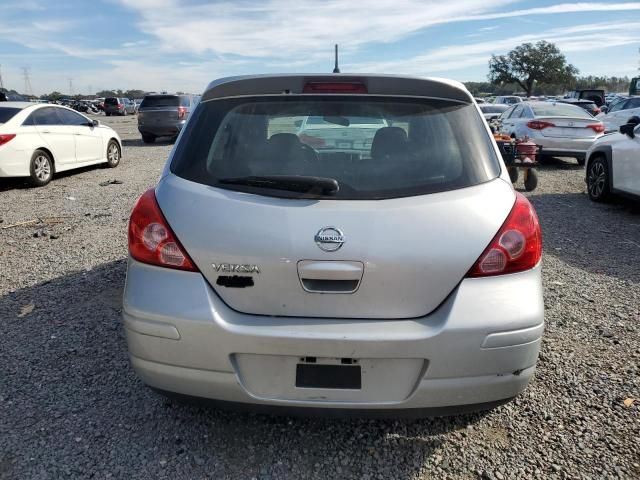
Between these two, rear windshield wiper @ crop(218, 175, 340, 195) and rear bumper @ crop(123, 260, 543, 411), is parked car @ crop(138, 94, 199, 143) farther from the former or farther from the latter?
rear bumper @ crop(123, 260, 543, 411)

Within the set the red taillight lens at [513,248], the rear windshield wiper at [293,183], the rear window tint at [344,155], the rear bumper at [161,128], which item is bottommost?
the rear bumper at [161,128]

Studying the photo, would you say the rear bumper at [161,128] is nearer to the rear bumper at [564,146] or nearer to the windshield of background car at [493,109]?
the rear bumper at [564,146]

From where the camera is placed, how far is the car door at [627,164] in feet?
23.6

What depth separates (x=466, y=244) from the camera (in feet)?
6.87

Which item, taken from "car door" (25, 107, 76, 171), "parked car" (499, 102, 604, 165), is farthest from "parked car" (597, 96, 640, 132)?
"car door" (25, 107, 76, 171)

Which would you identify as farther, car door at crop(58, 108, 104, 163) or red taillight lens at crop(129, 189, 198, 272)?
car door at crop(58, 108, 104, 163)

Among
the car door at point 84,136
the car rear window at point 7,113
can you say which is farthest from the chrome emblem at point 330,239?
the car door at point 84,136

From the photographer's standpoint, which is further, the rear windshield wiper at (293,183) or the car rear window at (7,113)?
the car rear window at (7,113)

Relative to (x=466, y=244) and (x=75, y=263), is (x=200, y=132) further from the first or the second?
(x=75, y=263)

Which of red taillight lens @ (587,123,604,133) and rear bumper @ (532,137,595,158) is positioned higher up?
red taillight lens @ (587,123,604,133)

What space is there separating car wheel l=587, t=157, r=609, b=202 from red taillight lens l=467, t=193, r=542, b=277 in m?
6.81

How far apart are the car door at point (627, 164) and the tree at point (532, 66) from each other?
215ft

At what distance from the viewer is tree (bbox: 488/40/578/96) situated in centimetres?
6525

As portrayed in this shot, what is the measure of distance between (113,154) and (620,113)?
15545 millimetres
